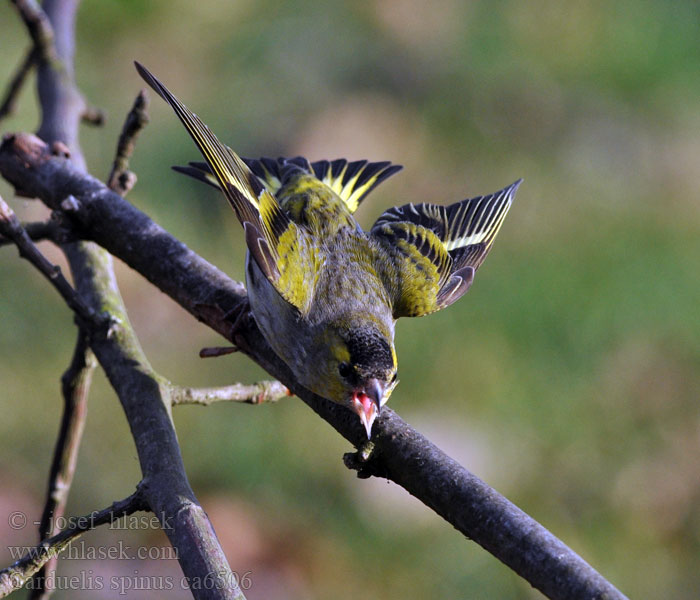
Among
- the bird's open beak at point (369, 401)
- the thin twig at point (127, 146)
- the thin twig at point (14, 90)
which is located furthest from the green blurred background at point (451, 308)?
the bird's open beak at point (369, 401)

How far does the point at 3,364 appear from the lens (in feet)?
14.3

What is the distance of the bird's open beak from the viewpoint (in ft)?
6.77

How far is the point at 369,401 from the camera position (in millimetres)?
2162

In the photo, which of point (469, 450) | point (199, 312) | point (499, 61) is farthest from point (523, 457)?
point (499, 61)

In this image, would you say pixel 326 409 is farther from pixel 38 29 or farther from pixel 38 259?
pixel 38 29

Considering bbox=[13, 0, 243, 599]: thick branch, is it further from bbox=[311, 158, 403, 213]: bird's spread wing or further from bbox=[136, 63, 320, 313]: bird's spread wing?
bbox=[311, 158, 403, 213]: bird's spread wing

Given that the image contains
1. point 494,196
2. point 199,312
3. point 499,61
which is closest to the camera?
point 199,312

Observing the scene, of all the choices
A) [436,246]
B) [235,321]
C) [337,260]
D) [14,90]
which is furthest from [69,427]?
[14,90]

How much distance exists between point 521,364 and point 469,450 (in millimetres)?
710

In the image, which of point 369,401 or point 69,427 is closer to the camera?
point 369,401

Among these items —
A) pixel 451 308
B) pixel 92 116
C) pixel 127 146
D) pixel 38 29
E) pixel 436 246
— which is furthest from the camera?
pixel 451 308

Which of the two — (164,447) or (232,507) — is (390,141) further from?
(164,447)

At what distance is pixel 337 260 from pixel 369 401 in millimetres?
838

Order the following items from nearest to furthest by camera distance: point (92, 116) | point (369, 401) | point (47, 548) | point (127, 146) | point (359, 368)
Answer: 1. point (47, 548)
2. point (369, 401)
3. point (359, 368)
4. point (127, 146)
5. point (92, 116)
